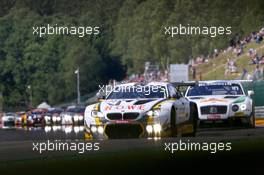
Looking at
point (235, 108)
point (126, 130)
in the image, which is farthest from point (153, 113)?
point (235, 108)

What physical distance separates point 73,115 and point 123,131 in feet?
37.5

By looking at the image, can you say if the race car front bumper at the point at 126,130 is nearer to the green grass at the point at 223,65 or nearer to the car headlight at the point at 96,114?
the car headlight at the point at 96,114

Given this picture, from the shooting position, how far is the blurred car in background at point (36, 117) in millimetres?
27967

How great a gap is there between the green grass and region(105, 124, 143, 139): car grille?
1215 cm

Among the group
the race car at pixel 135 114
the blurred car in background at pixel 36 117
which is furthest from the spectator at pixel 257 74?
the race car at pixel 135 114

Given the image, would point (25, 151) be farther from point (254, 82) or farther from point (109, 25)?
point (254, 82)

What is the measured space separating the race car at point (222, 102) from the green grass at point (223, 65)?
5.90 metres

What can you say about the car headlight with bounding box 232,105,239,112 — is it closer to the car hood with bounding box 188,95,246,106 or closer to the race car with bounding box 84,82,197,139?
the car hood with bounding box 188,95,246,106

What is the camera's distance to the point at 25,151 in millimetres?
12891

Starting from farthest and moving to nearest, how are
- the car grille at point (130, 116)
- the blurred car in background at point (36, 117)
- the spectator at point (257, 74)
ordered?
the spectator at point (257, 74), the blurred car in background at point (36, 117), the car grille at point (130, 116)

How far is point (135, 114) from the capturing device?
14883 millimetres

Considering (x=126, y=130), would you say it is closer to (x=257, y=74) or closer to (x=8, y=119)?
(x=257, y=74)

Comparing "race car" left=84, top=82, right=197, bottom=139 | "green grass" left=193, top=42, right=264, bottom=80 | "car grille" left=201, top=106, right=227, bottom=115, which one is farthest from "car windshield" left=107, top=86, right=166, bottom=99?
"green grass" left=193, top=42, right=264, bottom=80

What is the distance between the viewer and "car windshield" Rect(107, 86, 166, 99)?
50.6 feet
